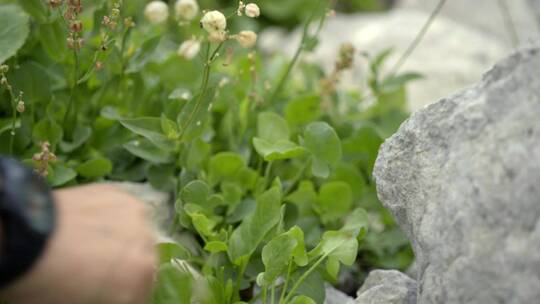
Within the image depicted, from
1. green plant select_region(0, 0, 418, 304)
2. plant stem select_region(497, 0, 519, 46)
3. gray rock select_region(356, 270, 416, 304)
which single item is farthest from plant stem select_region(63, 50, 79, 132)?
plant stem select_region(497, 0, 519, 46)

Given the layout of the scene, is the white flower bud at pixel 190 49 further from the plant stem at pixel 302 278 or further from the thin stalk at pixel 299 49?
the plant stem at pixel 302 278

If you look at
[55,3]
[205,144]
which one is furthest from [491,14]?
[55,3]

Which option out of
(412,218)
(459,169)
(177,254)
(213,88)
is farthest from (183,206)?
(459,169)

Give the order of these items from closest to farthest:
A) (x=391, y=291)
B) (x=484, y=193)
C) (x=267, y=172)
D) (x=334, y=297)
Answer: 1. (x=484, y=193)
2. (x=391, y=291)
3. (x=334, y=297)
4. (x=267, y=172)

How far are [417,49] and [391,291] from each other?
6.15 feet

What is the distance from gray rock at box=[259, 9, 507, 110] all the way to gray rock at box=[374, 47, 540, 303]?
59.6 inches

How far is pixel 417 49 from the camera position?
10.1ft

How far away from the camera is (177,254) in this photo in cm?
147

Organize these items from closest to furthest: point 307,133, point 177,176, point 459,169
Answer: point 459,169 → point 307,133 → point 177,176

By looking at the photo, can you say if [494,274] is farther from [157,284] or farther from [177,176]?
[177,176]

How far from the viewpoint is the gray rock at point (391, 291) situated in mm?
1353

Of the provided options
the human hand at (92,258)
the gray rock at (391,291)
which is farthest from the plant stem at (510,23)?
the human hand at (92,258)

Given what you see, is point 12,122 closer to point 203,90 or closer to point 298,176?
point 203,90

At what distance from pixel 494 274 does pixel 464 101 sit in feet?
0.95
